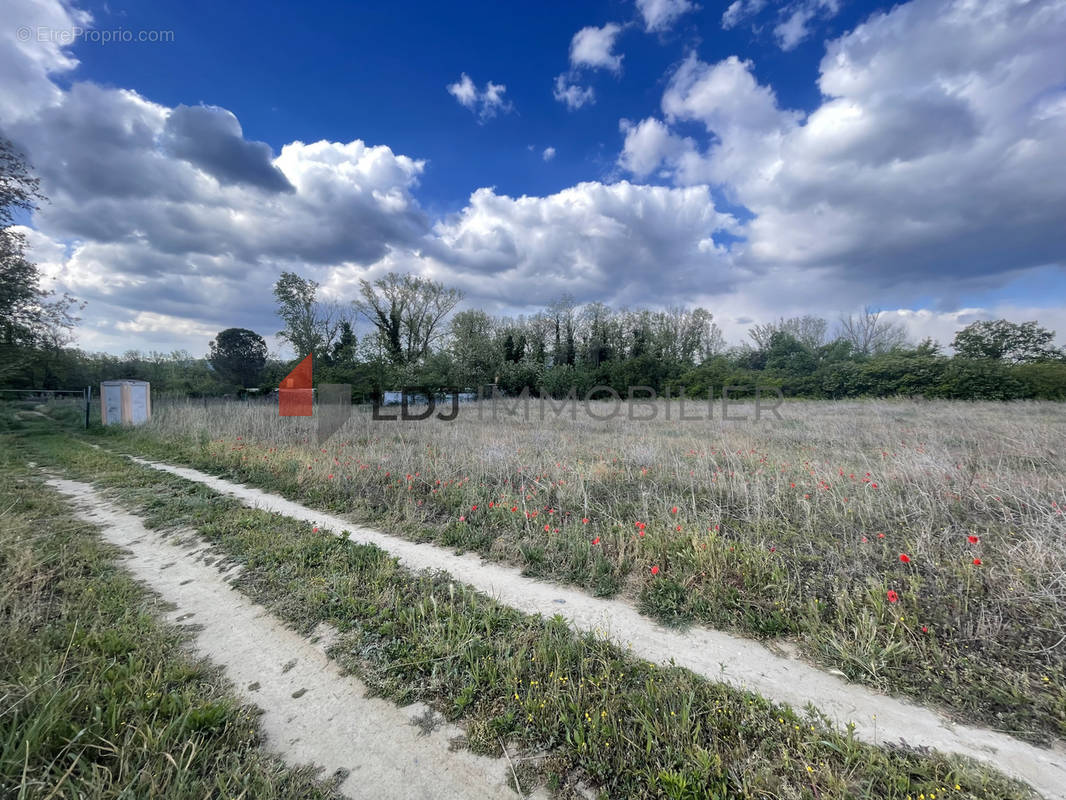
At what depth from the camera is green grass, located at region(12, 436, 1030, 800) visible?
1.85 meters

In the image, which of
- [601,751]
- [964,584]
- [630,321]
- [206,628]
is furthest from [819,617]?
[630,321]

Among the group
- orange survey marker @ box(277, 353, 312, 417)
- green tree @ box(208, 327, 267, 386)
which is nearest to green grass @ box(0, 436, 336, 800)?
orange survey marker @ box(277, 353, 312, 417)

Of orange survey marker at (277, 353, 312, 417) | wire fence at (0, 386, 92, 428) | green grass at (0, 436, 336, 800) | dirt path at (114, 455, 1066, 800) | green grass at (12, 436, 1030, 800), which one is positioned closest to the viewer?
green grass at (0, 436, 336, 800)

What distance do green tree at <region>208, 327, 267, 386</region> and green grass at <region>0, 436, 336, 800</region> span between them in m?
35.7

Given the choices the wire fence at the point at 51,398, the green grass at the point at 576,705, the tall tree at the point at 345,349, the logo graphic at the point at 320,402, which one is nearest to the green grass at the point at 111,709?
the green grass at the point at 576,705

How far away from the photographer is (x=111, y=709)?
82.0 inches

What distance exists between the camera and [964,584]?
10.4ft

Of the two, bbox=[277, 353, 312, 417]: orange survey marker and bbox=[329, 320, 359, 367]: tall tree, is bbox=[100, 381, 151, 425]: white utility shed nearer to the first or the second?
bbox=[277, 353, 312, 417]: orange survey marker

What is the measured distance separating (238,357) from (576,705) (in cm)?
4099

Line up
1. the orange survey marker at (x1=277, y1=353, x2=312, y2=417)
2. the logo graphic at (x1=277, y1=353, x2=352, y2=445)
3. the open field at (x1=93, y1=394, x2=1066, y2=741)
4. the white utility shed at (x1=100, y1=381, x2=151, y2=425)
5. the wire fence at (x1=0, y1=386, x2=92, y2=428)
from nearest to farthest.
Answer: the open field at (x1=93, y1=394, x2=1066, y2=741) < the logo graphic at (x1=277, y1=353, x2=352, y2=445) < the white utility shed at (x1=100, y1=381, x2=151, y2=425) < the orange survey marker at (x1=277, y1=353, x2=312, y2=417) < the wire fence at (x1=0, y1=386, x2=92, y2=428)

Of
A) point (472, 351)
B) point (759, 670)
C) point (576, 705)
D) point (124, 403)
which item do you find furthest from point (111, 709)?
point (472, 351)

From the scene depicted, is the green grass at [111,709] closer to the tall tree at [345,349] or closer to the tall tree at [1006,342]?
the tall tree at [345,349]

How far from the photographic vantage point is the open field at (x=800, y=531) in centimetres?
266

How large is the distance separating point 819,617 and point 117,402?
22.1 metres
